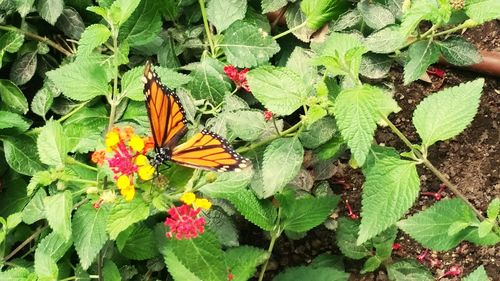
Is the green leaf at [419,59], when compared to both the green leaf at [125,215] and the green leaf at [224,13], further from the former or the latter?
the green leaf at [125,215]

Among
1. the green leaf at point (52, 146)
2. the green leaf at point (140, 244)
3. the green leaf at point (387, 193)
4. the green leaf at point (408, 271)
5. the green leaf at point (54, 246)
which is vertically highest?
the green leaf at point (52, 146)

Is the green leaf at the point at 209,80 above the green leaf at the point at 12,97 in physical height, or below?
above

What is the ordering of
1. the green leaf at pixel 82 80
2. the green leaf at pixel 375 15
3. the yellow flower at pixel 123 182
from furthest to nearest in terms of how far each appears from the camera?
the green leaf at pixel 375 15 < the green leaf at pixel 82 80 < the yellow flower at pixel 123 182

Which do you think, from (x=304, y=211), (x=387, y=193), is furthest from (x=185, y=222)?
(x=304, y=211)

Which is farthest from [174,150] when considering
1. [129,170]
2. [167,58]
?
[167,58]

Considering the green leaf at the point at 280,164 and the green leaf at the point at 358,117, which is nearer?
the green leaf at the point at 358,117

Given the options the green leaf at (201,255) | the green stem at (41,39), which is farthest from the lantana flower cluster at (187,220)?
the green stem at (41,39)

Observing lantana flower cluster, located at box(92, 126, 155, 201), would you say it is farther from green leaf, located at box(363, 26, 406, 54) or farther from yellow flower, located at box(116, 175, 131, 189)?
green leaf, located at box(363, 26, 406, 54)

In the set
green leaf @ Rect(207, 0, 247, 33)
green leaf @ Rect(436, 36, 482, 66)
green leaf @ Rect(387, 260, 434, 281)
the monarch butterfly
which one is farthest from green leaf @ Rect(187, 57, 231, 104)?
green leaf @ Rect(387, 260, 434, 281)

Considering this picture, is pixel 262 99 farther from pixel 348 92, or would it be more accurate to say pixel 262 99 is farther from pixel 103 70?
pixel 103 70
